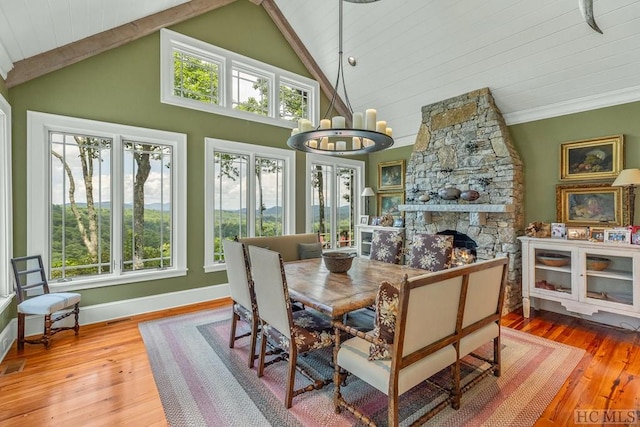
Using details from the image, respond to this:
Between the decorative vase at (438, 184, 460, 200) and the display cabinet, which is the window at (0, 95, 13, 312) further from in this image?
the decorative vase at (438, 184, 460, 200)

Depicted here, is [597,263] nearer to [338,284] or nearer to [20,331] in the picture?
[338,284]

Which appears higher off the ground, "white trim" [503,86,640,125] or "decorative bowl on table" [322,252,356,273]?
"white trim" [503,86,640,125]

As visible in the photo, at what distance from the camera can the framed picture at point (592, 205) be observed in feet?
11.7

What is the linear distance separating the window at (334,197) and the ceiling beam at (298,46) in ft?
3.91

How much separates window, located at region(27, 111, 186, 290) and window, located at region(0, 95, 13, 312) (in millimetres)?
201

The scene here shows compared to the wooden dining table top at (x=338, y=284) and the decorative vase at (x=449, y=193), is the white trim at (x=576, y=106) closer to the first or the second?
the decorative vase at (x=449, y=193)

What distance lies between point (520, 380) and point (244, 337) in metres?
2.52

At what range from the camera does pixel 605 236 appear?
3.40m

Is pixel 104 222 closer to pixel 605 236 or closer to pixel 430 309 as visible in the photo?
pixel 430 309

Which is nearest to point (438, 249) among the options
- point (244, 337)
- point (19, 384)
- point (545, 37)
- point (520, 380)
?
point (520, 380)

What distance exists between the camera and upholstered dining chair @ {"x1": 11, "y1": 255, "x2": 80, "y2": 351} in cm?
289

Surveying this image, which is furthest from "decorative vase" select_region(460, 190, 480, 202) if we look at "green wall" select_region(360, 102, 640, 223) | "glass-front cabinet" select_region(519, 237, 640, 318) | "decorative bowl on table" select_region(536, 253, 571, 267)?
"decorative bowl on table" select_region(536, 253, 571, 267)

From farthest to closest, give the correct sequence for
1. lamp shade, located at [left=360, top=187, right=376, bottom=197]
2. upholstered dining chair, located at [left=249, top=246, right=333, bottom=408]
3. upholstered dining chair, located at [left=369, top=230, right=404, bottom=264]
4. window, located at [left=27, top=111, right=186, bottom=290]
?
lamp shade, located at [left=360, top=187, right=376, bottom=197], upholstered dining chair, located at [left=369, top=230, right=404, bottom=264], window, located at [left=27, top=111, right=186, bottom=290], upholstered dining chair, located at [left=249, top=246, right=333, bottom=408]

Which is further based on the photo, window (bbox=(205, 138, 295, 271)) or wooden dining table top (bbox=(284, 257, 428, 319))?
window (bbox=(205, 138, 295, 271))
